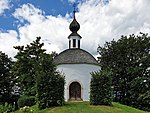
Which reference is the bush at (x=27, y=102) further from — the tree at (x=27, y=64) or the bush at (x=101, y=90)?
the bush at (x=101, y=90)

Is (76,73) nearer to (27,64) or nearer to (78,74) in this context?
(78,74)

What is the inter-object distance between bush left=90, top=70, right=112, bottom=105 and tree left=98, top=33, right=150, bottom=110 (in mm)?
16282

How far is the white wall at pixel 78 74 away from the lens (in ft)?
118

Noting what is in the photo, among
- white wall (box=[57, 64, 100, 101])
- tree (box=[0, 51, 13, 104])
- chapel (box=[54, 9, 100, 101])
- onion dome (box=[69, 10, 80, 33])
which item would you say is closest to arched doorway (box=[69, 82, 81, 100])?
chapel (box=[54, 9, 100, 101])

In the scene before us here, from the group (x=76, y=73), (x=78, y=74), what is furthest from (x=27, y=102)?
(x=78, y=74)

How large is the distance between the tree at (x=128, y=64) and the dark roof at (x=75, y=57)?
9642 mm

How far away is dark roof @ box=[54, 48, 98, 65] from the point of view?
1424 inches

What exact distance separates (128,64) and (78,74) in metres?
13.8

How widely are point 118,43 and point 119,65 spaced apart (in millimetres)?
3786

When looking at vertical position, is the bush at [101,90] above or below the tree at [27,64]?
below

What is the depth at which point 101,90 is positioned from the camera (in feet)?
97.0

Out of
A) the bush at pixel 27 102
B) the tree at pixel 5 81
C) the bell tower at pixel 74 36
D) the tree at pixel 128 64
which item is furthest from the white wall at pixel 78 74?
the tree at pixel 5 81

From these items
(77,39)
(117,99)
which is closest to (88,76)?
(77,39)

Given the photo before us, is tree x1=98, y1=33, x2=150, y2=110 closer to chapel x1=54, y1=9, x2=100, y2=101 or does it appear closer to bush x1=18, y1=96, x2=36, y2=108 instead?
chapel x1=54, y1=9, x2=100, y2=101
